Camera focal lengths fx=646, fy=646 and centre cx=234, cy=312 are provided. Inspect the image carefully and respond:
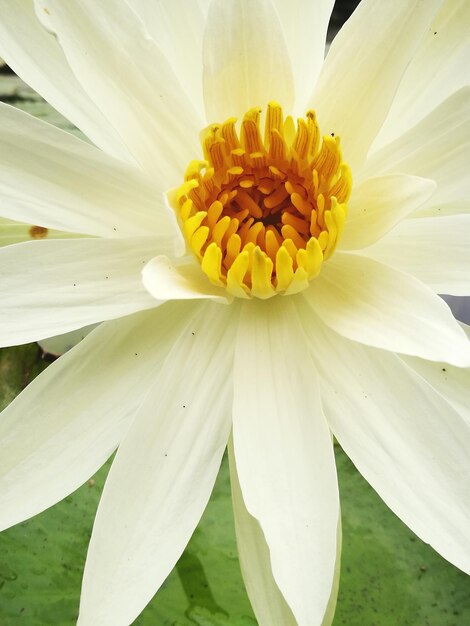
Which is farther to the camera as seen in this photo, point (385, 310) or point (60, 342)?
point (60, 342)

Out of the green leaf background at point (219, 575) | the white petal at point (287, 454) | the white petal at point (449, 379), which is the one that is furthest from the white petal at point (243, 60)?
the green leaf background at point (219, 575)

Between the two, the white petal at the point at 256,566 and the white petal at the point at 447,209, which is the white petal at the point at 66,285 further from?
the white petal at the point at 447,209

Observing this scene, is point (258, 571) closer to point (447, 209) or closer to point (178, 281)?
point (178, 281)

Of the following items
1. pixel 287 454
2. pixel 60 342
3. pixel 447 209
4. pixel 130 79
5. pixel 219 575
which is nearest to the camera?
pixel 287 454

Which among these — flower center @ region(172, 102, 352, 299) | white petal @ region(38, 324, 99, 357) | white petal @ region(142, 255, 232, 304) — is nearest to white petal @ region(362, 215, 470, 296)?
flower center @ region(172, 102, 352, 299)

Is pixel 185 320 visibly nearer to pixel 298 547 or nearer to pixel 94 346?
pixel 94 346

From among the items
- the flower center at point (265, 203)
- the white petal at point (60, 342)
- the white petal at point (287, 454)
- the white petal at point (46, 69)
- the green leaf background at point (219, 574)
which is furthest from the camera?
the white petal at point (60, 342)

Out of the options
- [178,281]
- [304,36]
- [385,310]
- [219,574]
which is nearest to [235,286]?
[178,281]
